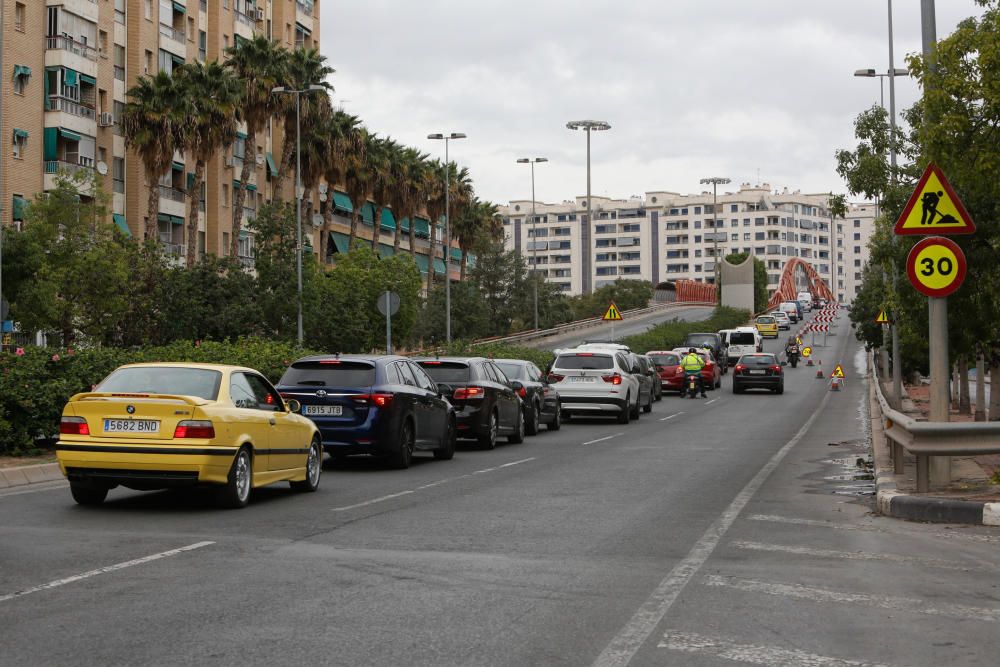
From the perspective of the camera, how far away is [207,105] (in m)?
54.0

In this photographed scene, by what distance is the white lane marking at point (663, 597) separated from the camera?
636 centimetres

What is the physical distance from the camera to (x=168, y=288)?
162 ft

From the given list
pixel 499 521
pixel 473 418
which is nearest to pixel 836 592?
pixel 499 521

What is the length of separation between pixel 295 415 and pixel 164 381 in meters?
2.00

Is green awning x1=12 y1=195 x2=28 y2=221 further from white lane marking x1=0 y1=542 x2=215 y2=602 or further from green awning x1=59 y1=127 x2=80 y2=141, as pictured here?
white lane marking x1=0 y1=542 x2=215 y2=602

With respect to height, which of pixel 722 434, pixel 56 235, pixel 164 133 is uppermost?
pixel 164 133

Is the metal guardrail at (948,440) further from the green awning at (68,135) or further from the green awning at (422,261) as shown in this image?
the green awning at (422,261)

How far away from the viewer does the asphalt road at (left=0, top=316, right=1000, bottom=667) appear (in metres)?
6.45

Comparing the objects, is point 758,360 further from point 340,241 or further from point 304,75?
point 340,241

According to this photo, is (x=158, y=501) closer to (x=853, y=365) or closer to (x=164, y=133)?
(x=164, y=133)

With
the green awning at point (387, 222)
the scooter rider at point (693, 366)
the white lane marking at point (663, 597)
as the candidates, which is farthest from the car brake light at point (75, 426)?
the green awning at point (387, 222)

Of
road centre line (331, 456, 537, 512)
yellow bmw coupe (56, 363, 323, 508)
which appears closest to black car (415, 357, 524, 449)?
road centre line (331, 456, 537, 512)

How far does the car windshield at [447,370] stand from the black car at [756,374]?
99.9 feet

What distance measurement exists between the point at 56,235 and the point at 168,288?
458cm
